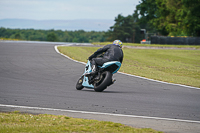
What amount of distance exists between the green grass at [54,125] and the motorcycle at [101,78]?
155 inches

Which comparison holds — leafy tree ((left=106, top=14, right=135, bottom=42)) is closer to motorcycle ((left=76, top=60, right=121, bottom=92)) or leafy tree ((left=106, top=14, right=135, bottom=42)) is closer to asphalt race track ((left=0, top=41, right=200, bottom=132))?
asphalt race track ((left=0, top=41, right=200, bottom=132))

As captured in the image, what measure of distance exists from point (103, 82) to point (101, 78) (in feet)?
0.82

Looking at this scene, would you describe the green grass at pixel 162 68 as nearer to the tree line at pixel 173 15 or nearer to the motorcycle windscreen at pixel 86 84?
the motorcycle windscreen at pixel 86 84

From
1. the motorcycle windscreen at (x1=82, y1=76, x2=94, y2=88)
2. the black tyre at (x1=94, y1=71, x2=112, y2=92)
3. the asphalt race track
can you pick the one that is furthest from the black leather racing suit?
the asphalt race track

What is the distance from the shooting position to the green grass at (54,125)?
5742 millimetres

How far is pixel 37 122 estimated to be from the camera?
625 centimetres

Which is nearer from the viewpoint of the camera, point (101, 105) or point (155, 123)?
point (155, 123)

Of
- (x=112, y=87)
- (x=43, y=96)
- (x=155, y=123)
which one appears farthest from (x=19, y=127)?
(x=112, y=87)

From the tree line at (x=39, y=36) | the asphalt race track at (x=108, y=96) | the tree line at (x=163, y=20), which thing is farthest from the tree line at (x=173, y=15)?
the tree line at (x=39, y=36)

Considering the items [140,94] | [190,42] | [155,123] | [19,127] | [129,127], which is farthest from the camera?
[190,42]

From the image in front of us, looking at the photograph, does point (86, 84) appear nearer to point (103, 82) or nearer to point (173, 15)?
point (103, 82)

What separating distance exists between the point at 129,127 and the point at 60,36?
193090mm

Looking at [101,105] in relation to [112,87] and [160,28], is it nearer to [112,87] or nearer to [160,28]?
[112,87]

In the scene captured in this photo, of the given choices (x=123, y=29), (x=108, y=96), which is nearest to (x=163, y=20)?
(x=123, y=29)
